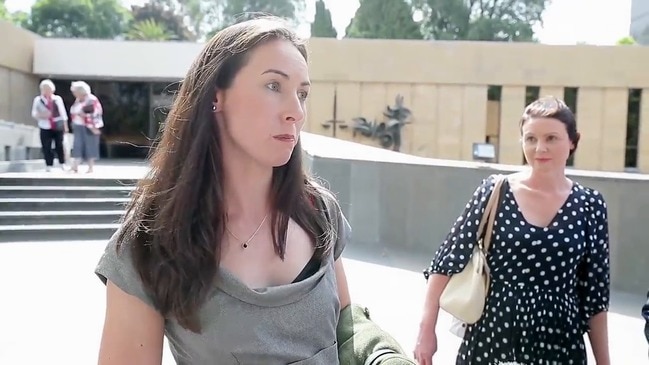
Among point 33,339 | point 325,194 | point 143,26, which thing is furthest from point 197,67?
point 143,26

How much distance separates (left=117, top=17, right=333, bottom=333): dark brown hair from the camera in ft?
4.72

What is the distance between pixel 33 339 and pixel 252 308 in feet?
12.4

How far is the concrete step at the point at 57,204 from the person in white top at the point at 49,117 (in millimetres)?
2523

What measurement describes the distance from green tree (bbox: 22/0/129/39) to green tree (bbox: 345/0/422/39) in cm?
2114

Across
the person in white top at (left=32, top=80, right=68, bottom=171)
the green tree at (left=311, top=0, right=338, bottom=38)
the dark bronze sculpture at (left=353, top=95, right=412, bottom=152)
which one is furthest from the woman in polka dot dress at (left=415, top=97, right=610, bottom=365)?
the green tree at (left=311, top=0, right=338, bottom=38)

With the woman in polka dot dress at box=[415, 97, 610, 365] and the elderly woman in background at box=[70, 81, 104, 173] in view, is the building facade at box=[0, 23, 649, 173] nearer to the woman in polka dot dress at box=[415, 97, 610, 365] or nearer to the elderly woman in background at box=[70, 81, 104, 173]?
the elderly woman in background at box=[70, 81, 104, 173]

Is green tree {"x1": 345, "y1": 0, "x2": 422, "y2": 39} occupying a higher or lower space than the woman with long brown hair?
higher

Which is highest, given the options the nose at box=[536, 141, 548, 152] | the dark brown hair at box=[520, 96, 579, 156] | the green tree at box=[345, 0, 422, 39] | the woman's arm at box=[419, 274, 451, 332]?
the green tree at box=[345, 0, 422, 39]

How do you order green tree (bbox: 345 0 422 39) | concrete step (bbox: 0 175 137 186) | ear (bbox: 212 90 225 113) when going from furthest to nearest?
1. green tree (bbox: 345 0 422 39)
2. concrete step (bbox: 0 175 137 186)
3. ear (bbox: 212 90 225 113)

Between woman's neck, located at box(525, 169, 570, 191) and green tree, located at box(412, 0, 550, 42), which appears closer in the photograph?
woman's neck, located at box(525, 169, 570, 191)

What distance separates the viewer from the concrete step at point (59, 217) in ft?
29.8

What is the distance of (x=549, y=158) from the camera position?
2.62 meters

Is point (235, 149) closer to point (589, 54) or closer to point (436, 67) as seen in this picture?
point (436, 67)

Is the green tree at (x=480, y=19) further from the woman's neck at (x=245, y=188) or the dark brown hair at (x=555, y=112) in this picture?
the woman's neck at (x=245, y=188)
